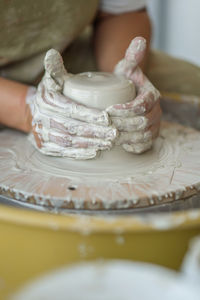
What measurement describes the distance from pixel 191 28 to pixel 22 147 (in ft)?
10.2

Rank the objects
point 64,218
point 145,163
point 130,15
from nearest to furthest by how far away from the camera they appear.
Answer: point 64,218
point 145,163
point 130,15

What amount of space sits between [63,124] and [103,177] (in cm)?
18

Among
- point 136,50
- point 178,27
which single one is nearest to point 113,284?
point 136,50

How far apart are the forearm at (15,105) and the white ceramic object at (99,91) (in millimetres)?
202

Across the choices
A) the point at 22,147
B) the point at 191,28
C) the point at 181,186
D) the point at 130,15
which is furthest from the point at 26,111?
the point at 191,28

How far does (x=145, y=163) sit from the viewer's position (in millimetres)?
1286

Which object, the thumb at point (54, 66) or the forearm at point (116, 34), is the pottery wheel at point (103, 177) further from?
the forearm at point (116, 34)

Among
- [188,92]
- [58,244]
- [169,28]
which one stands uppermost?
[58,244]

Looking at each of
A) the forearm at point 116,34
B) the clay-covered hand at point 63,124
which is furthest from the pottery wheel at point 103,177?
the forearm at point 116,34

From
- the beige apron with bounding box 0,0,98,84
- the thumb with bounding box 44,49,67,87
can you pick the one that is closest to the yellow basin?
the thumb with bounding box 44,49,67,87

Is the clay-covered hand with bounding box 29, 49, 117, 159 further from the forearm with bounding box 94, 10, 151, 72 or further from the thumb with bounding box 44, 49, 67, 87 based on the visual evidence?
the forearm with bounding box 94, 10, 151, 72

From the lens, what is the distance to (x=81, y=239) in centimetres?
91

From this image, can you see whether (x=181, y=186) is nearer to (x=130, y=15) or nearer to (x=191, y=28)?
(x=130, y=15)

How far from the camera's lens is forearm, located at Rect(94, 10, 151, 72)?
5.95 ft
